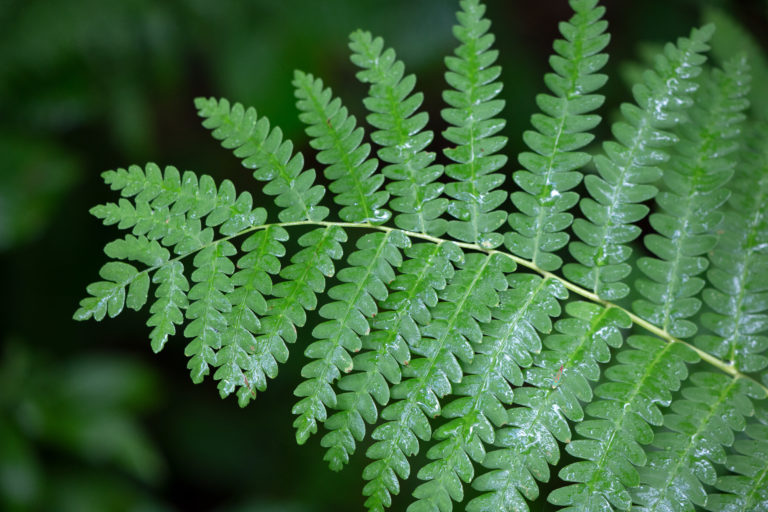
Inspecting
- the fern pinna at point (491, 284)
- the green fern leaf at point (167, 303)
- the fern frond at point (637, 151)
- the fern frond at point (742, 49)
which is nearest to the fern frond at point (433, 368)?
the fern pinna at point (491, 284)

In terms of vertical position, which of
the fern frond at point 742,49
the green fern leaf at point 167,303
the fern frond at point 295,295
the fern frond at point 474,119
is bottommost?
the green fern leaf at point 167,303

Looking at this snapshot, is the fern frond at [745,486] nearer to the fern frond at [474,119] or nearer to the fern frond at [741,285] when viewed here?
the fern frond at [741,285]

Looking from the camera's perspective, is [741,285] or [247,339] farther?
[741,285]

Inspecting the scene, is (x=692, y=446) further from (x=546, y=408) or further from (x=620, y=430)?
(x=546, y=408)

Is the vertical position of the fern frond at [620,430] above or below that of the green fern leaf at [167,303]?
above

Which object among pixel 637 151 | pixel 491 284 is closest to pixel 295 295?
pixel 491 284

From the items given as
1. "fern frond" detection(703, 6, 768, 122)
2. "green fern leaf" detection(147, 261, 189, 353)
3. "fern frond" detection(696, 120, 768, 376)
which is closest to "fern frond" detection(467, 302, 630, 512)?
"fern frond" detection(696, 120, 768, 376)
